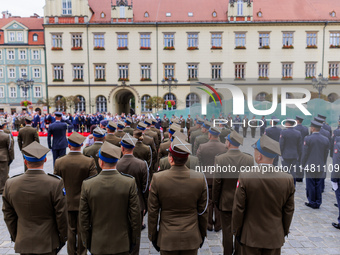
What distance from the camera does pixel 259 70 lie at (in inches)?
1446

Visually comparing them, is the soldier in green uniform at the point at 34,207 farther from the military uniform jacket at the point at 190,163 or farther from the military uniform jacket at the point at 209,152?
the military uniform jacket at the point at 209,152

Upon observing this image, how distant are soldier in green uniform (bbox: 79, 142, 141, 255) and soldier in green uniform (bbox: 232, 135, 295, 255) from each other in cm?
128

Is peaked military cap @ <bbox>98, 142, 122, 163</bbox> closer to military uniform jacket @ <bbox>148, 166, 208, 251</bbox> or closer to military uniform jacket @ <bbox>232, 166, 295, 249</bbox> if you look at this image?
military uniform jacket @ <bbox>148, 166, 208, 251</bbox>

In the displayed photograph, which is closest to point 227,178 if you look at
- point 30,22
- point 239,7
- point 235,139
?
point 235,139

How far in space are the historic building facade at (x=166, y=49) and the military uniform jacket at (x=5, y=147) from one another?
28.9 meters

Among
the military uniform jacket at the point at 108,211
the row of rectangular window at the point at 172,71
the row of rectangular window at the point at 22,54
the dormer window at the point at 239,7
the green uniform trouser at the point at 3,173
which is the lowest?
the green uniform trouser at the point at 3,173

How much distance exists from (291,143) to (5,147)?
7.71 metres

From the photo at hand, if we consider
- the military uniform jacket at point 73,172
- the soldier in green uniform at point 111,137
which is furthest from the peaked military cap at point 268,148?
the soldier in green uniform at point 111,137

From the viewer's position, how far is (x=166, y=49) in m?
36.4

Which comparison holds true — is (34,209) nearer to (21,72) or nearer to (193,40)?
(193,40)

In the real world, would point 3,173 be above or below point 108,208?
below

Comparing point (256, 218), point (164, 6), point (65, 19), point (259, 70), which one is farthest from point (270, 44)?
point (256, 218)

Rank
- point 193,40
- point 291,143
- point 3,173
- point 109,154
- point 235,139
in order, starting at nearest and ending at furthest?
point 109,154
point 235,139
point 291,143
point 3,173
point 193,40

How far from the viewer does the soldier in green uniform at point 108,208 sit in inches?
128
